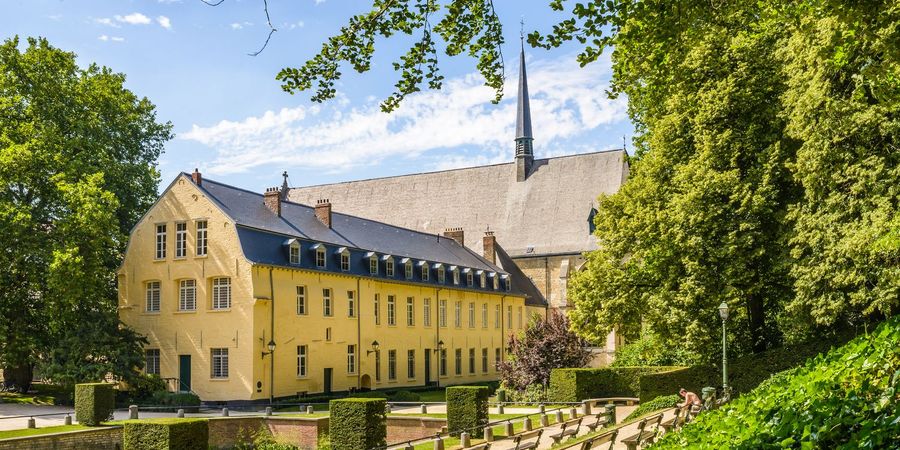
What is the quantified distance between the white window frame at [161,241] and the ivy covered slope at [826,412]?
3031cm

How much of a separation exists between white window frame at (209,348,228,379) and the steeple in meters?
30.0

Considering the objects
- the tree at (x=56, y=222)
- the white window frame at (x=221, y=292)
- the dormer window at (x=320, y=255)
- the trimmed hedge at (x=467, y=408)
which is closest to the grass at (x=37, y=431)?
the tree at (x=56, y=222)

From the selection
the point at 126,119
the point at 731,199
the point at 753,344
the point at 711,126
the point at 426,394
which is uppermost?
the point at 126,119

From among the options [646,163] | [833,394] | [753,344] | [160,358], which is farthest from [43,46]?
[833,394]

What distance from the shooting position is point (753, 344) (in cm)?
2773

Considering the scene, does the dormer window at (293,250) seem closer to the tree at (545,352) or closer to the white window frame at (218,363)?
the white window frame at (218,363)

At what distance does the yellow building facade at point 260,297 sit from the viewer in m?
32.8

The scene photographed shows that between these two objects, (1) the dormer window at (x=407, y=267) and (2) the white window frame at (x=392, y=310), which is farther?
(1) the dormer window at (x=407, y=267)

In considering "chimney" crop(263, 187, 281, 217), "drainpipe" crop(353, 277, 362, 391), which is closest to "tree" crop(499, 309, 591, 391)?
"drainpipe" crop(353, 277, 362, 391)

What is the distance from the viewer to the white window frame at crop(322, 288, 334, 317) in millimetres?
35688

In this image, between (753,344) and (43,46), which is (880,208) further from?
(43,46)

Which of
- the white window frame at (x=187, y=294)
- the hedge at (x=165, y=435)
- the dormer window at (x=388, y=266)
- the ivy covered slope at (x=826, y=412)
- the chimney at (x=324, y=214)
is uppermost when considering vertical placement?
the chimney at (x=324, y=214)

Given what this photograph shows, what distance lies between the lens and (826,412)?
17.0ft

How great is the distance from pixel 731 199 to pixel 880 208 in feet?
17.4
